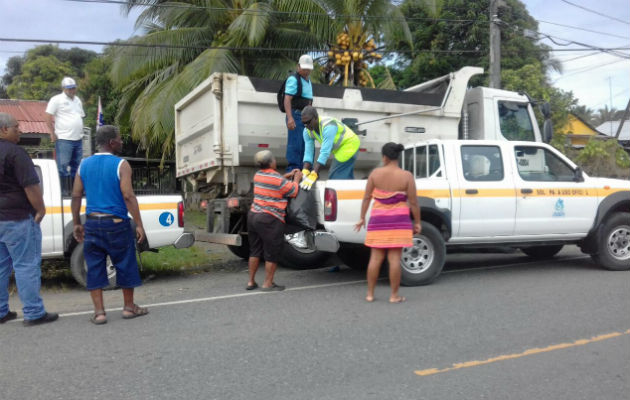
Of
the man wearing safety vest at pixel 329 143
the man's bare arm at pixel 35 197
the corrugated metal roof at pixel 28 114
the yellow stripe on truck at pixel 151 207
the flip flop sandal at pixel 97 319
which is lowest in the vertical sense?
the flip flop sandal at pixel 97 319

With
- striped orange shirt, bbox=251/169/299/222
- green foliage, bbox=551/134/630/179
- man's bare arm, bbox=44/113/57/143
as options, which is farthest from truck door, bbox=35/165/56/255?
green foliage, bbox=551/134/630/179

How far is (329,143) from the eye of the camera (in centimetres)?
673

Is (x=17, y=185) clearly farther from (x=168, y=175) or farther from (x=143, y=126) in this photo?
(x=168, y=175)

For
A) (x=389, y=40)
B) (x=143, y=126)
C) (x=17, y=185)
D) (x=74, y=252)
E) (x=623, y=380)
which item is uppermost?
(x=389, y=40)

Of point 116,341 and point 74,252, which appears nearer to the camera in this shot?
point 116,341

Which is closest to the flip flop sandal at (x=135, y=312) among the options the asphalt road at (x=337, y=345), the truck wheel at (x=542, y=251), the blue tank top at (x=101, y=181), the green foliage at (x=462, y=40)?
the asphalt road at (x=337, y=345)

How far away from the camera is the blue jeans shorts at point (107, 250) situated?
5.09 m

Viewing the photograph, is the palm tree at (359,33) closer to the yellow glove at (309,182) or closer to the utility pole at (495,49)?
the utility pole at (495,49)

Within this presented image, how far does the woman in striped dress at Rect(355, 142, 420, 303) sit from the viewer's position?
583cm

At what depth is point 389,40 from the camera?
637 inches

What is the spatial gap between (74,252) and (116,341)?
2534 mm

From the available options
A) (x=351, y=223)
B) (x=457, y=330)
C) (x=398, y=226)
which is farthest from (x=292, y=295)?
(x=457, y=330)

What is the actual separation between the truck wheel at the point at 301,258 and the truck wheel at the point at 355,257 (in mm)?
641

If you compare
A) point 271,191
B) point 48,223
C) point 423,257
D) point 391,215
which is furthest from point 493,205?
point 48,223
